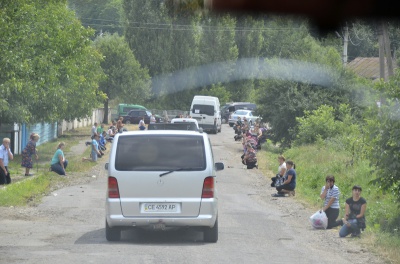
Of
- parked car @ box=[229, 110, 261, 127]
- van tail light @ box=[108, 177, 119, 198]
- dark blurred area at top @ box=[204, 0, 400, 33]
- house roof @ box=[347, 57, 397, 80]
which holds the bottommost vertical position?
parked car @ box=[229, 110, 261, 127]

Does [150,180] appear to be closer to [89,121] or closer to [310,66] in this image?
[310,66]

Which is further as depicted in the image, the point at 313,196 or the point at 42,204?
the point at 313,196

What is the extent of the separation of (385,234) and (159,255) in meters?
5.31

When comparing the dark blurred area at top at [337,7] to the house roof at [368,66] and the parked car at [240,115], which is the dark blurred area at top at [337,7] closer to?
the parked car at [240,115]

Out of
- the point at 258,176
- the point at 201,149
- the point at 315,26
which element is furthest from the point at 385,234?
the point at 315,26

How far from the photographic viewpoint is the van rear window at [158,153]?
45.8 feet

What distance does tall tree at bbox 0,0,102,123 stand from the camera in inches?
909

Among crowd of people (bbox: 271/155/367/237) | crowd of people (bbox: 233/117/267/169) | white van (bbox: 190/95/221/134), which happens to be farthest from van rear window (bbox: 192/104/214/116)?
crowd of people (bbox: 271/155/367/237)

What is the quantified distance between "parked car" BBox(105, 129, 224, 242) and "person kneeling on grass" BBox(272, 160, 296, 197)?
10.1 m

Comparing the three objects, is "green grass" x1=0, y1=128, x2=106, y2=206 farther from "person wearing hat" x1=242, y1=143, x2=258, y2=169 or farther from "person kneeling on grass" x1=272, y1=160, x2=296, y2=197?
"person kneeling on grass" x1=272, y1=160, x2=296, y2=197

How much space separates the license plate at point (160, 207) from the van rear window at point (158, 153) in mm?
585

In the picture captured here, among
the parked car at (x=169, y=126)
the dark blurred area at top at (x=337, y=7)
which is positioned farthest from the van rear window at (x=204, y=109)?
the dark blurred area at top at (x=337, y=7)

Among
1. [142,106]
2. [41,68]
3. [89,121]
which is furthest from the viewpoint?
[142,106]

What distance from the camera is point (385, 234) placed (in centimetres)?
1591
